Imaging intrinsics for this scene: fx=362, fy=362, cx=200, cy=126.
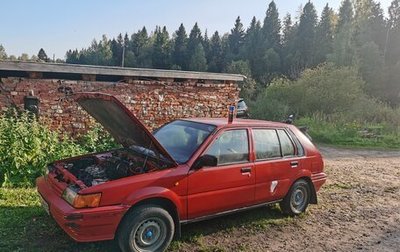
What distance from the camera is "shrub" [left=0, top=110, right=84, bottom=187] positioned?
6762mm

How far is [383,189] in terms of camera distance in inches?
339

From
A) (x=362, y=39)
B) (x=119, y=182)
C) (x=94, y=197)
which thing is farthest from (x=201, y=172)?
(x=362, y=39)

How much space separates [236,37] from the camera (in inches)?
2798

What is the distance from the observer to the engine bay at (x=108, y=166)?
467 centimetres

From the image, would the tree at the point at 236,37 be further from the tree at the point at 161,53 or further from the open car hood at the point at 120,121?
the open car hood at the point at 120,121

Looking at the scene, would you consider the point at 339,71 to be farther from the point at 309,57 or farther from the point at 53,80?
the point at 309,57

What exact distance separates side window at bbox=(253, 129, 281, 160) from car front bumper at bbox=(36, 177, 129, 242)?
2.33 metres

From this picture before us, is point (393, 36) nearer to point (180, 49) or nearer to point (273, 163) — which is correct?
point (180, 49)

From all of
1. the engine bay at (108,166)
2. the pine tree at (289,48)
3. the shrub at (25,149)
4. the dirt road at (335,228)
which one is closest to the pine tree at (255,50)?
the pine tree at (289,48)

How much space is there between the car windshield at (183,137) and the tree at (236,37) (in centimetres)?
6325

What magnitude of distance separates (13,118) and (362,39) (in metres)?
48.7

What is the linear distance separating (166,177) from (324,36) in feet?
185

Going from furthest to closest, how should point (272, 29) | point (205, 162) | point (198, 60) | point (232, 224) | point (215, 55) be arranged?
point (215, 55) < point (272, 29) < point (198, 60) < point (232, 224) < point (205, 162)

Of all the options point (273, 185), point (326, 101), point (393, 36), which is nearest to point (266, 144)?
point (273, 185)
